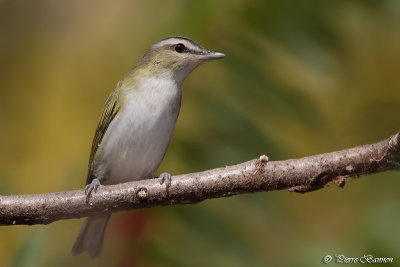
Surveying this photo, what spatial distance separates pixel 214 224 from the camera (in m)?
3.69

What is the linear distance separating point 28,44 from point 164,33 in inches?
161

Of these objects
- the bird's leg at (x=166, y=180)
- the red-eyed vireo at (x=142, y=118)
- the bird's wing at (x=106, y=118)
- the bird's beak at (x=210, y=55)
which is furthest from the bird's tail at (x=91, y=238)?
the bird's beak at (x=210, y=55)

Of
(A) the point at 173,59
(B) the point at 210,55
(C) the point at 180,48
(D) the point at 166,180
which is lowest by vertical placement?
(D) the point at 166,180

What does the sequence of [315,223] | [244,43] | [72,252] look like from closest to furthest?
[244,43] < [72,252] < [315,223]

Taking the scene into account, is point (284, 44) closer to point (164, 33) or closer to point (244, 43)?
point (244, 43)

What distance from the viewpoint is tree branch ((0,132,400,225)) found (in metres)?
3.06

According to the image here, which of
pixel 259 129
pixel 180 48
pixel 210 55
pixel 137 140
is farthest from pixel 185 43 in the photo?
pixel 259 129

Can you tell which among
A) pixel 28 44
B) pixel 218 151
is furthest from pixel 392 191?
pixel 28 44

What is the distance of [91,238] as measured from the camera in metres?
4.54

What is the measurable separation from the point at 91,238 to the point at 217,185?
168cm

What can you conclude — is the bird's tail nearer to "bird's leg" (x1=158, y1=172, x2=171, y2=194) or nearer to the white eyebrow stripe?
"bird's leg" (x1=158, y1=172, x2=171, y2=194)

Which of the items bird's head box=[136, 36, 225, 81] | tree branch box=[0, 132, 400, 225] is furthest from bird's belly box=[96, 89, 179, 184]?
tree branch box=[0, 132, 400, 225]

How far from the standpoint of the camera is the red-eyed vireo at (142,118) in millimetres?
4645

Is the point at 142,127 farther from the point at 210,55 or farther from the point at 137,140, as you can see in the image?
the point at 210,55
